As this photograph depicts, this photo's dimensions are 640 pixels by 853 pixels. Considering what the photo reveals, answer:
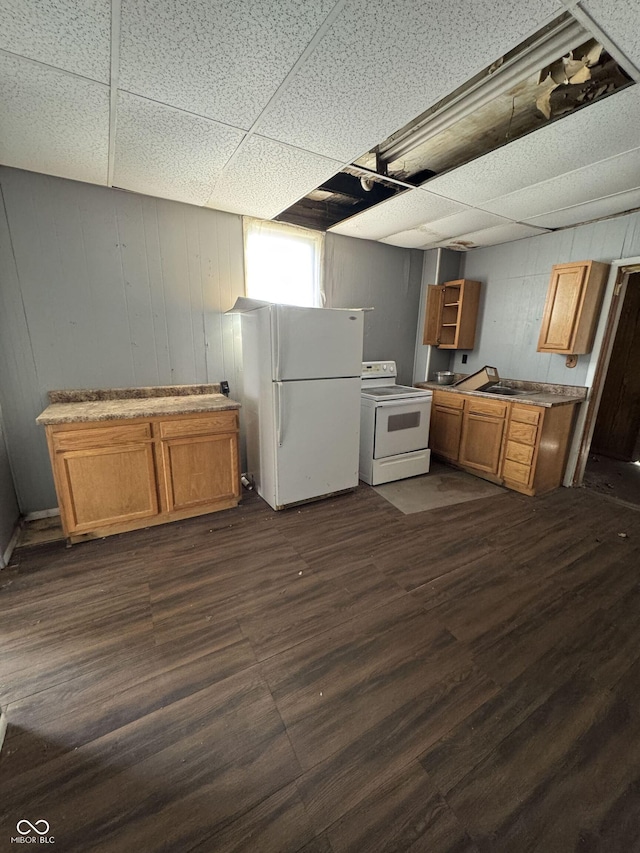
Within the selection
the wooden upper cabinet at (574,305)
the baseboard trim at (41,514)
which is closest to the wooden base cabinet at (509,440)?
the wooden upper cabinet at (574,305)

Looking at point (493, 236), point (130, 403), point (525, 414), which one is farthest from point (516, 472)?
point (130, 403)

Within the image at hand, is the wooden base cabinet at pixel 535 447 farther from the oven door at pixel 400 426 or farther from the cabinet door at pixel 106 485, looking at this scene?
the cabinet door at pixel 106 485

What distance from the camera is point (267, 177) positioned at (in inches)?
90.4

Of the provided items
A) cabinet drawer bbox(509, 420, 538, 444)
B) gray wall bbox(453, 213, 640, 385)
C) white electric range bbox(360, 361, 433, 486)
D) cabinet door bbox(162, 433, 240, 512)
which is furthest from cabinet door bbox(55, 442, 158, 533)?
gray wall bbox(453, 213, 640, 385)

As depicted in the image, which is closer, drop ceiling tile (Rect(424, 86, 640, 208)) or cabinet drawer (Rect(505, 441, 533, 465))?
drop ceiling tile (Rect(424, 86, 640, 208))

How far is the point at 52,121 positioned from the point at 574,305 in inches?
152

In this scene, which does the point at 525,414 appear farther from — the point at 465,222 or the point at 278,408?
the point at 278,408

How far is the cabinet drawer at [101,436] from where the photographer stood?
2.17 m

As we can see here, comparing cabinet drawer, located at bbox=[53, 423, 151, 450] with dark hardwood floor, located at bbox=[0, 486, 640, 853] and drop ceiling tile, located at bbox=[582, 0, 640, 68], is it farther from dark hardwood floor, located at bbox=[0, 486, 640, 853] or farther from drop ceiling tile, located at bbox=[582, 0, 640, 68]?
drop ceiling tile, located at bbox=[582, 0, 640, 68]

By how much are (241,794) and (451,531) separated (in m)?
1.98

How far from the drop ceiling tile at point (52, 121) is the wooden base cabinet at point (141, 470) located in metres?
1.61

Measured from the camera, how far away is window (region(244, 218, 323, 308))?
3160mm

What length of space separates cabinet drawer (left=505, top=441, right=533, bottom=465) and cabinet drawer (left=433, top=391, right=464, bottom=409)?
650mm

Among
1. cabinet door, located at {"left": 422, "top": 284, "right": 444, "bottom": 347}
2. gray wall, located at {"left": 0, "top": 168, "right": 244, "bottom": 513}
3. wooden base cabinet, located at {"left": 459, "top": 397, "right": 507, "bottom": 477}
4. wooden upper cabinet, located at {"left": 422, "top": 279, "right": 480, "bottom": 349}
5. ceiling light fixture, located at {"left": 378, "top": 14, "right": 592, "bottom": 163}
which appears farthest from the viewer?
cabinet door, located at {"left": 422, "top": 284, "right": 444, "bottom": 347}
